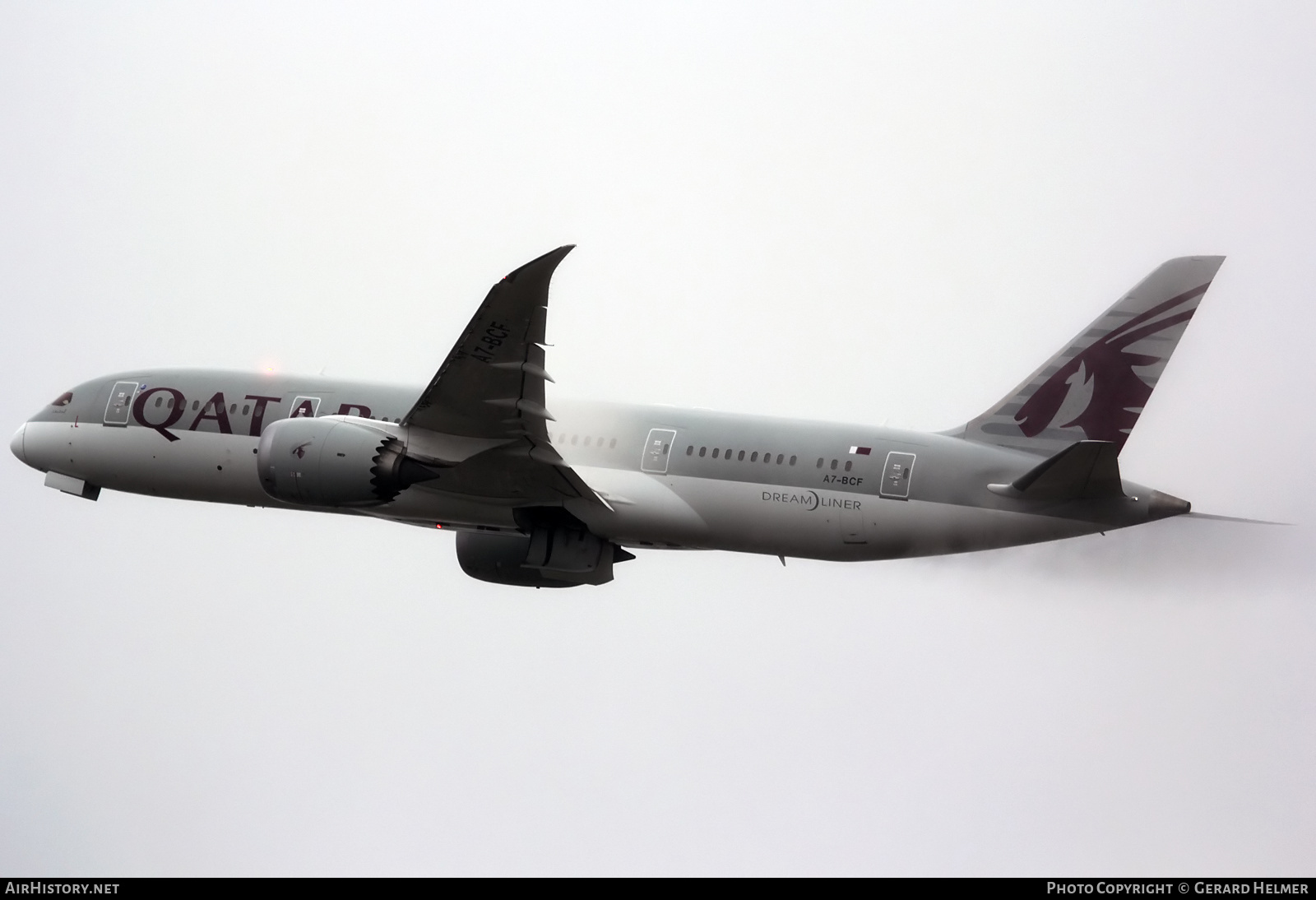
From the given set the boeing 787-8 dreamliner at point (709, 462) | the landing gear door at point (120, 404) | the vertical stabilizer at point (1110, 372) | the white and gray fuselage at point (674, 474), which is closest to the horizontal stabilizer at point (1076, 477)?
the boeing 787-8 dreamliner at point (709, 462)

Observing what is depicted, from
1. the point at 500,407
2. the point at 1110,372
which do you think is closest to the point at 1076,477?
the point at 1110,372

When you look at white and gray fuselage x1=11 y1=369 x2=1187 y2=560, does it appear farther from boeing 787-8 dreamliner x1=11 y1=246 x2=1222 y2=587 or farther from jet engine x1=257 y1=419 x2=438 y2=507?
jet engine x1=257 y1=419 x2=438 y2=507

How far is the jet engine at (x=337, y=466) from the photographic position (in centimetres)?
2903

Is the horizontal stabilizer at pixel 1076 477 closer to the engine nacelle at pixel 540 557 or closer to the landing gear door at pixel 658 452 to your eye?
the landing gear door at pixel 658 452

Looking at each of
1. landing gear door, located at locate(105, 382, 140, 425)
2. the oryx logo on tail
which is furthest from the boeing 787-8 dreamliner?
landing gear door, located at locate(105, 382, 140, 425)

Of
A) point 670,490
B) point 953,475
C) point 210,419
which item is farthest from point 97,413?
point 953,475

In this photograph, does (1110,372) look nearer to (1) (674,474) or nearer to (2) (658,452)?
(1) (674,474)

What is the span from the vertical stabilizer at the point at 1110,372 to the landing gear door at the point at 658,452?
19.3ft

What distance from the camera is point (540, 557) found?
31.8 meters

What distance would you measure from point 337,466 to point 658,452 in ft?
19.6
